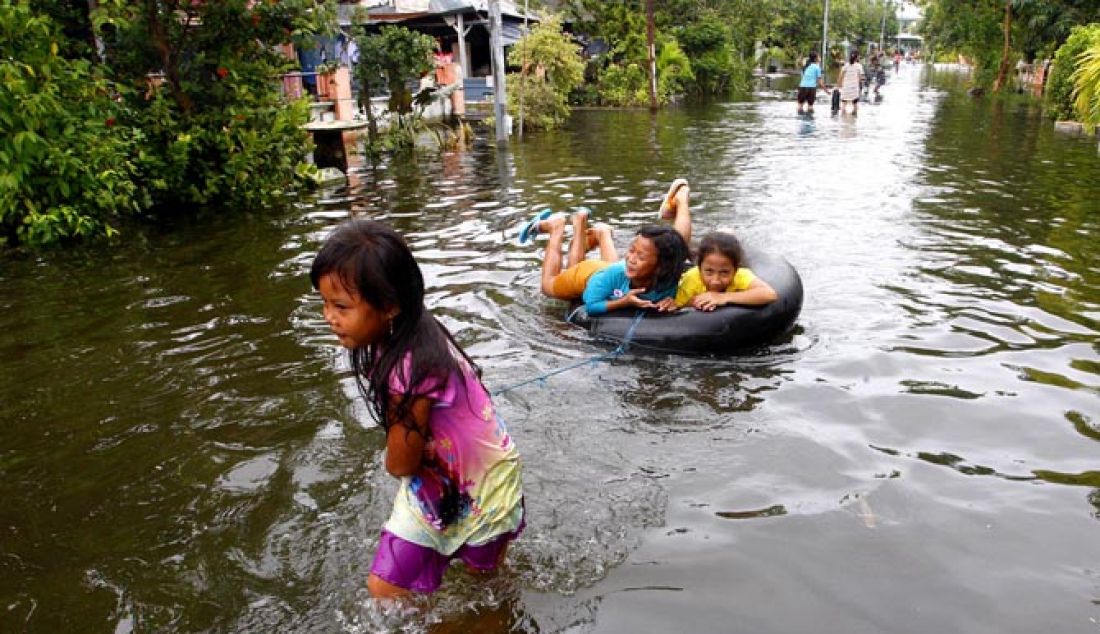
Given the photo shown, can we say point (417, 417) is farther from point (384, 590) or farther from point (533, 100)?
point (533, 100)

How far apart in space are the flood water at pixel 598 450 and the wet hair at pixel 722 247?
764 millimetres

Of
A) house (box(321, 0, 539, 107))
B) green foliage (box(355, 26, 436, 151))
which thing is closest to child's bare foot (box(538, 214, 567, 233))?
green foliage (box(355, 26, 436, 151))

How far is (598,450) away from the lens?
15.2ft

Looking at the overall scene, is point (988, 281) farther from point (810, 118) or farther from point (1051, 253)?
point (810, 118)

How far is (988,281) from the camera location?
7.45 meters

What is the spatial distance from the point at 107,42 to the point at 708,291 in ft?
31.9

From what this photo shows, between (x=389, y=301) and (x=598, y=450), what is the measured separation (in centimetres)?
245

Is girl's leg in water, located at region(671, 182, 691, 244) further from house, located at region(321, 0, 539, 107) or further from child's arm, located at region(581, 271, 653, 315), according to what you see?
house, located at region(321, 0, 539, 107)

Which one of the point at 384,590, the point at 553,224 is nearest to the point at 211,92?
the point at 553,224

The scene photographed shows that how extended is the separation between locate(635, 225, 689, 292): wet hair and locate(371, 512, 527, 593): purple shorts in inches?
133

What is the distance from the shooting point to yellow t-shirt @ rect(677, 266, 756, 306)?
6105 millimetres

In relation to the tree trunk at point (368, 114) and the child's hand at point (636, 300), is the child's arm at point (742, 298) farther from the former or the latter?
the tree trunk at point (368, 114)

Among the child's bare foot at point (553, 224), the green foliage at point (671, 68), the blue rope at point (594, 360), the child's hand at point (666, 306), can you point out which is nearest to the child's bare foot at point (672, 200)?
the child's bare foot at point (553, 224)

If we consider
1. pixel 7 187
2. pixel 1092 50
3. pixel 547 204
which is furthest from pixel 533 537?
pixel 1092 50
